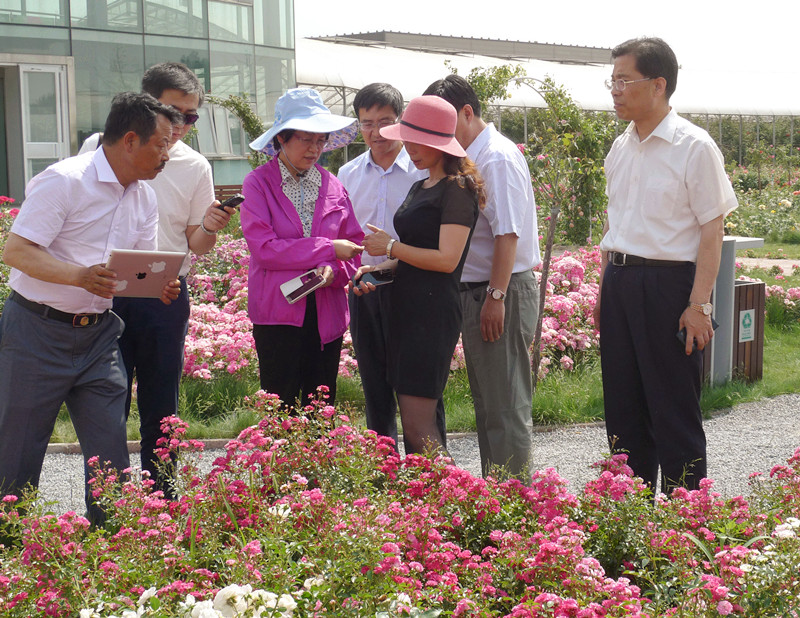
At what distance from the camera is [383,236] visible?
3643mm

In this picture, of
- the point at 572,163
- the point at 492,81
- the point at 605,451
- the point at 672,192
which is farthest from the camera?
the point at 492,81

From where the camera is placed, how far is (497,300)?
3.72 meters

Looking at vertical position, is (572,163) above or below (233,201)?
above

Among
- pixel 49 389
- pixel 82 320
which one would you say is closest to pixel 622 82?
pixel 82 320

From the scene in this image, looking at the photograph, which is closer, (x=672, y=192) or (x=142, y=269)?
(x=142, y=269)

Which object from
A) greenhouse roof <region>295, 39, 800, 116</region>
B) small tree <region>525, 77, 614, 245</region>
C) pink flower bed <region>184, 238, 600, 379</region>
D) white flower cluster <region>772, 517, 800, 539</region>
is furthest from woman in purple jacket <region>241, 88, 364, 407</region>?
greenhouse roof <region>295, 39, 800, 116</region>

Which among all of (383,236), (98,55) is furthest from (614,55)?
(98,55)

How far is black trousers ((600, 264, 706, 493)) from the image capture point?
351 centimetres

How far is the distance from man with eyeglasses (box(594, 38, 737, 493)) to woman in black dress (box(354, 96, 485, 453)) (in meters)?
0.62

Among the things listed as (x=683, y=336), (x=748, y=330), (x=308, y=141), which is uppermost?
(x=308, y=141)

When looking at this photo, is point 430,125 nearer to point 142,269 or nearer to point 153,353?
point 142,269

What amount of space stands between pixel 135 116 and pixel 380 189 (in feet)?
4.77

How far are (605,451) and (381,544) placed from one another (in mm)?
2874

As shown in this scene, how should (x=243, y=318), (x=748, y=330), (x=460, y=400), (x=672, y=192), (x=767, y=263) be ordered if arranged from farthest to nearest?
1. (x=767, y=263)
2. (x=243, y=318)
3. (x=748, y=330)
4. (x=460, y=400)
5. (x=672, y=192)
